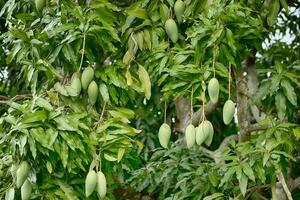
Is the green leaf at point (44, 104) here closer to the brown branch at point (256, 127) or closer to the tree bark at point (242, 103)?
the tree bark at point (242, 103)

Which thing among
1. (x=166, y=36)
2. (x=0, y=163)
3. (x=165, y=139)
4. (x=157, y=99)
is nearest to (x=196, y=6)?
(x=166, y=36)

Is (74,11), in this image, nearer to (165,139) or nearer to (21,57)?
(21,57)

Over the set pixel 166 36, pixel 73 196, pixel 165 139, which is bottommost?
pixel 73 196

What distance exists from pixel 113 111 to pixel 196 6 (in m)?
0.38

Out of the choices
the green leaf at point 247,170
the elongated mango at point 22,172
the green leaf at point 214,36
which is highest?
the green leaf at point 214,36

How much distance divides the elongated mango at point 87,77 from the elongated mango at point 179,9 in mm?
305

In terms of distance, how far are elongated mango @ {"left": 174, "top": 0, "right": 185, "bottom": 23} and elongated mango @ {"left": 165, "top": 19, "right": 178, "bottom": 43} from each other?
0.13 ft

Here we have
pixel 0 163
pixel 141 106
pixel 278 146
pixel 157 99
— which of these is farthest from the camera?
pixel 141 106

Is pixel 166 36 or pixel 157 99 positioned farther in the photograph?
pixel 157 99

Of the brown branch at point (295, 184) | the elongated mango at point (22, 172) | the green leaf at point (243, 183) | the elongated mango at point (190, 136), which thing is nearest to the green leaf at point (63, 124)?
the elongated mango at point (22, 172)

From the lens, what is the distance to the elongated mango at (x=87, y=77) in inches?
68.2

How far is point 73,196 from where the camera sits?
5.71ft

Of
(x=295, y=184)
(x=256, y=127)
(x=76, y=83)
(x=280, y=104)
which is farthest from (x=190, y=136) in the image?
(x=295, y=184)

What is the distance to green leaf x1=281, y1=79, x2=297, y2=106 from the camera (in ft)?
6.95
